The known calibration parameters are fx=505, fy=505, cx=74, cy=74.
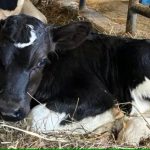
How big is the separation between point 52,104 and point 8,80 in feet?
2.28

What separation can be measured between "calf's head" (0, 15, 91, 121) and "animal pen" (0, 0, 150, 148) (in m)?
0.20

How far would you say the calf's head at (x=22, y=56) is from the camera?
4309 mm

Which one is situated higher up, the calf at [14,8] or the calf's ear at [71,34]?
the calf's ear at [71,34]

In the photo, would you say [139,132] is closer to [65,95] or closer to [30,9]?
[65,95]

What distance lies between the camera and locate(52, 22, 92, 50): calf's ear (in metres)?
4.84

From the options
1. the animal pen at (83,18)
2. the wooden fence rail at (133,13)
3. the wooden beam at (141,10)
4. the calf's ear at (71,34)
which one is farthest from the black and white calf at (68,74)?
the wooden fence rail at (133,13)

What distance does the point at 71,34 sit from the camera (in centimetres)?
491

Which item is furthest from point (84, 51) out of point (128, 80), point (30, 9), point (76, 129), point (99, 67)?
point (30, 9)

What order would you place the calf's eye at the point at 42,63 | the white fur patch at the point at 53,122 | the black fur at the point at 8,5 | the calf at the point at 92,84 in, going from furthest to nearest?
the black fur at the point at 8,5, the calf at the point at 92,84, the white fur patch at the point at 53,122, the calf's eye at the point at 42,63

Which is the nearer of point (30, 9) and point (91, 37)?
point (91, 37)

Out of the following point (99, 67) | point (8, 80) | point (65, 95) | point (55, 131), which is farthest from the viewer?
point (99, 67)

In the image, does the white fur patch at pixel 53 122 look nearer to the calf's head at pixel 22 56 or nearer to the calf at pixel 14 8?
the calf's head at pixel 22 56

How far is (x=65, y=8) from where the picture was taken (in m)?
10.3

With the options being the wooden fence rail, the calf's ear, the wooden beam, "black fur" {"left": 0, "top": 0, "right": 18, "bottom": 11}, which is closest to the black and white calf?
the calf's ear
